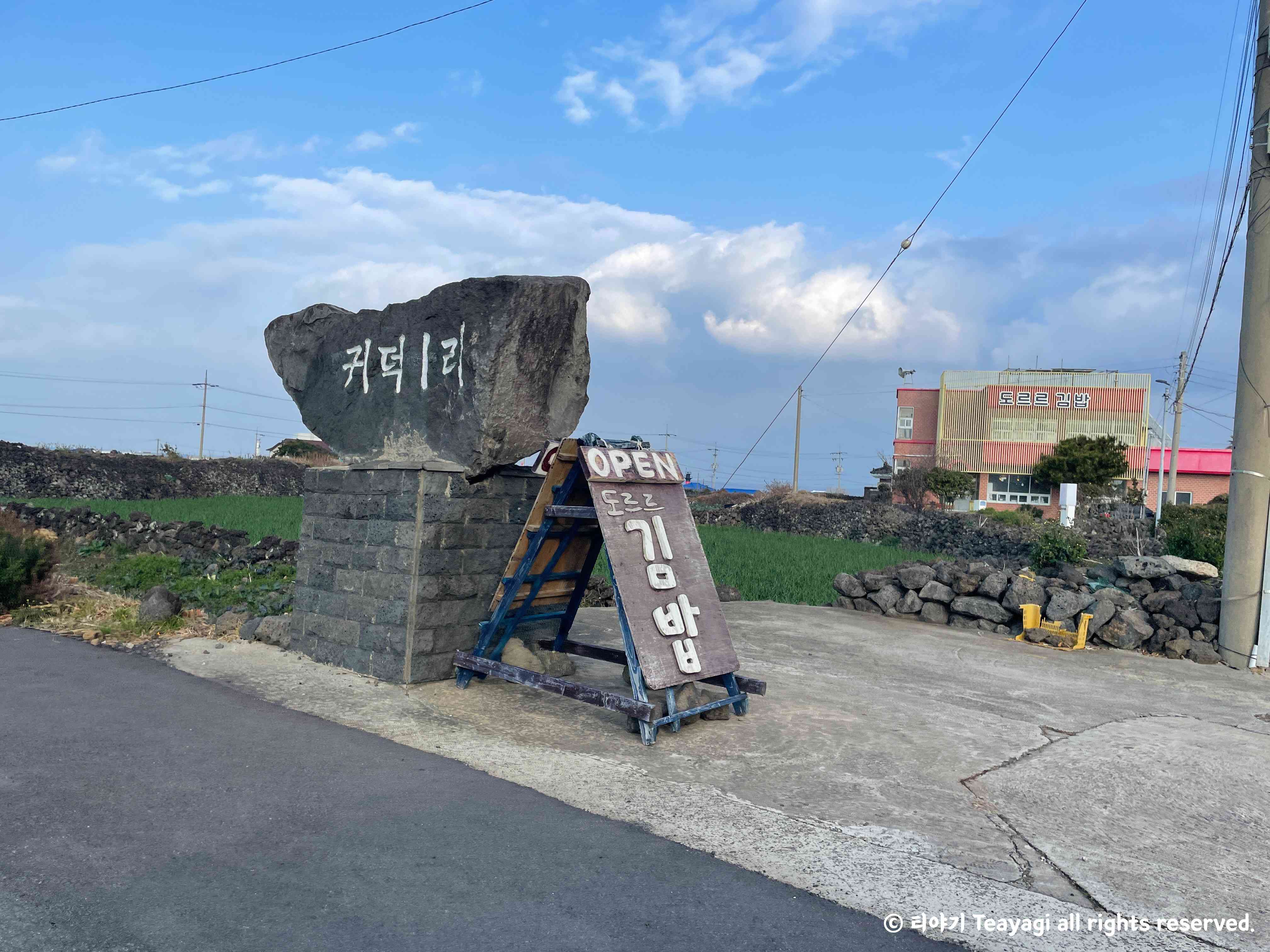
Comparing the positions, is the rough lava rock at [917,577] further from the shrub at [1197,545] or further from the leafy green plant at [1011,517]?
the leafy green plant at [1011,517]

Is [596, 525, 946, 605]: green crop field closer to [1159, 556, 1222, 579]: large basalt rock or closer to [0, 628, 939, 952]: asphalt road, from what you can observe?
[1159, 556, 1222, 579]: large basalt rock

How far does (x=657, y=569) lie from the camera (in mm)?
4883

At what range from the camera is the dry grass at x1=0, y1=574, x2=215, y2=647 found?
22.4 feet

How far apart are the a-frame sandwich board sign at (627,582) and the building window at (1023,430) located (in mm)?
47356

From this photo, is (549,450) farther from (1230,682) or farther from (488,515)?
(1230,682)

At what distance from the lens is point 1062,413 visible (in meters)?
48.3

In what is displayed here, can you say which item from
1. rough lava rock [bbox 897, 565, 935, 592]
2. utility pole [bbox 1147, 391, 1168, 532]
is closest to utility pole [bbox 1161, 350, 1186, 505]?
utility pole [bbox 1147, 391, 1168, 532]

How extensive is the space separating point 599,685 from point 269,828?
9.41ft

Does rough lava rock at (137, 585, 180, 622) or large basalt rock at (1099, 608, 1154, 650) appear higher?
large basalt rock at (1099, 608, 1154, 650)

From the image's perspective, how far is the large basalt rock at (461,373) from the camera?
5527 millimetres

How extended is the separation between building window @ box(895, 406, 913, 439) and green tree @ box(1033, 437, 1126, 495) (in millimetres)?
12844

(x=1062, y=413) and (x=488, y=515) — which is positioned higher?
(x=1062, y=413)

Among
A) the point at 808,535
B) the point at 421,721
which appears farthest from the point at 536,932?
the point at 808,535

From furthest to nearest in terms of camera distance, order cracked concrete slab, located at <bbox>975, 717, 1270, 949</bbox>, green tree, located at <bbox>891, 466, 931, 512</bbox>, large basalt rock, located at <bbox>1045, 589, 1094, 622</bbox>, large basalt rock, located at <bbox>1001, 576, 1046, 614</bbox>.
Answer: green tree, located at <bbox>891, 466, 931, 512</bbox>
large basalt rock, located at <bbox>1001, 576, 1046, 614</bbox>
large basalt rock, located at <bbox>1045, 589, 1094, 622</bbox>
cracked concrete slab, located at <bbox>975, 717, 1270, 949</bbox>
